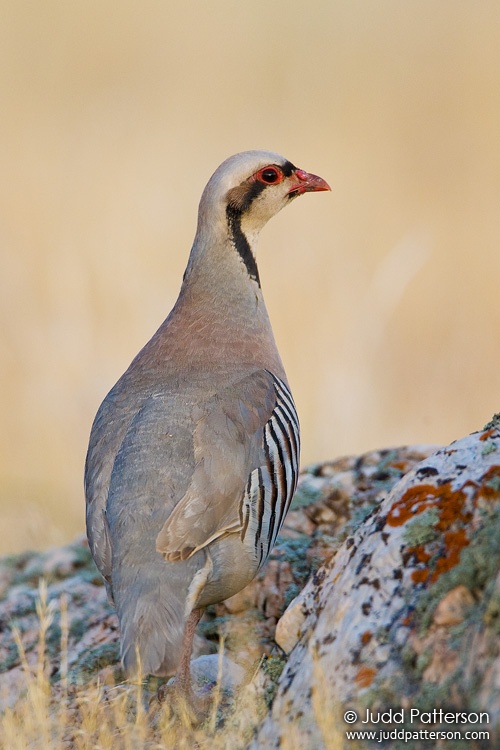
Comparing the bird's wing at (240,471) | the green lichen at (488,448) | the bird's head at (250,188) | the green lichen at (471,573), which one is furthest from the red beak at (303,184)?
the green lichen at (471,573)

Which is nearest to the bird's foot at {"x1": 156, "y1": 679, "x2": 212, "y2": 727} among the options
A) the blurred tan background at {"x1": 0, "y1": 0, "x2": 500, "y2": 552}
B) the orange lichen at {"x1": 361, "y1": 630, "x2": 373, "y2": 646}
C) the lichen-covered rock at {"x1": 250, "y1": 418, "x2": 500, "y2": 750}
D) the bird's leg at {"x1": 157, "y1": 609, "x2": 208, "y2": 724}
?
the bird's leg at {"x1": 157, "y1": 609, "x2": 208, "y2": 724}

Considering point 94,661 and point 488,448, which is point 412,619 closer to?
point 488,448

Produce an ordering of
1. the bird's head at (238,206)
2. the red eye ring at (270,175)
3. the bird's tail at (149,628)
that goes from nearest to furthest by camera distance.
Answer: the bird's tail at (149,628) → the bird's head at (238,206) → the red eye ring at (270,175)

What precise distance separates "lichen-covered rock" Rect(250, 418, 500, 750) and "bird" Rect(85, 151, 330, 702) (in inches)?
30.8

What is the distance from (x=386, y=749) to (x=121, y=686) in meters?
2.19

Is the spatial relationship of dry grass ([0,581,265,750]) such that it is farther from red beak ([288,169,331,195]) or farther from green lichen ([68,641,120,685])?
red beak ([288,169,331,195])

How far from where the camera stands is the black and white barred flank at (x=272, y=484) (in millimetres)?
5145

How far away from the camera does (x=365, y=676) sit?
354 cm

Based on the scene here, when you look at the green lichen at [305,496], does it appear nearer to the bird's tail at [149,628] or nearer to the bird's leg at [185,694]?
the bird's leg at [185,694]

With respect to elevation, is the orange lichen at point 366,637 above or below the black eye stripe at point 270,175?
below

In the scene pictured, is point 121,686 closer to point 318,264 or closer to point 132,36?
point 318,264

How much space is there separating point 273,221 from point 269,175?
5407mm

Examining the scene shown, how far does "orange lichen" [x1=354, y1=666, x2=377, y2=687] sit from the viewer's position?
3.51 meters

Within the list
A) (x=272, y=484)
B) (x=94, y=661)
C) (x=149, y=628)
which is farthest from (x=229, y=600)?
(x=149, y=628)
